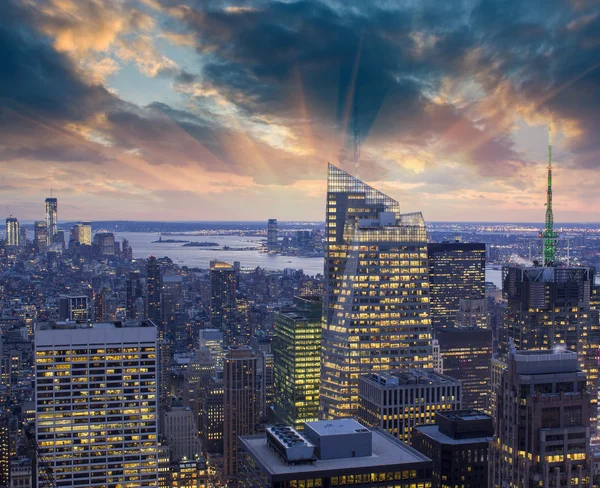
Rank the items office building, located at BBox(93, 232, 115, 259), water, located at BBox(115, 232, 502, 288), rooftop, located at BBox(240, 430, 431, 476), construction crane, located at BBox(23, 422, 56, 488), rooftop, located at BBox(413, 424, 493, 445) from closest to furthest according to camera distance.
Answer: rooftop, located at BBox(240, 430, 431, 476), rooftop, located at BBox(413, 424, 493, 445), construction crane, located at BBox(23, 422, 56, 488), office building, located at BBox(93, 232, 115, 259), water, located at BBox(115, 232, 502, 288)

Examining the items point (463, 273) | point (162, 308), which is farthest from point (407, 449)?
point (162, 308)

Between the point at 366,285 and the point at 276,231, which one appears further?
the point at 276,231

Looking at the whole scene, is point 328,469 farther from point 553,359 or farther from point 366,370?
point 366,370

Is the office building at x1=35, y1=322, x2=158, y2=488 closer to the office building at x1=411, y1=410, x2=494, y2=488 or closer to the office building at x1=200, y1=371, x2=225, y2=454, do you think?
the office building at x1=411, y1=410, x2=494, y2=488

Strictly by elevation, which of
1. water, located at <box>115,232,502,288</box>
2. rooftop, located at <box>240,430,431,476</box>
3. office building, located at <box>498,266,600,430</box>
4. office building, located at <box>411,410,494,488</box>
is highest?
water, located at <box>115,232,502,288</box>

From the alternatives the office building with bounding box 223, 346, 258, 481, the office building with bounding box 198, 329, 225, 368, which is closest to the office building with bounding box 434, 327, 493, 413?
the office building with bounding box 223, 346, 258, 481

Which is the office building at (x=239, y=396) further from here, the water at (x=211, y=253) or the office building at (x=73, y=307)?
the water at (x=211, y=253)

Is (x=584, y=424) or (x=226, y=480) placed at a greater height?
(x=584, y=424)
